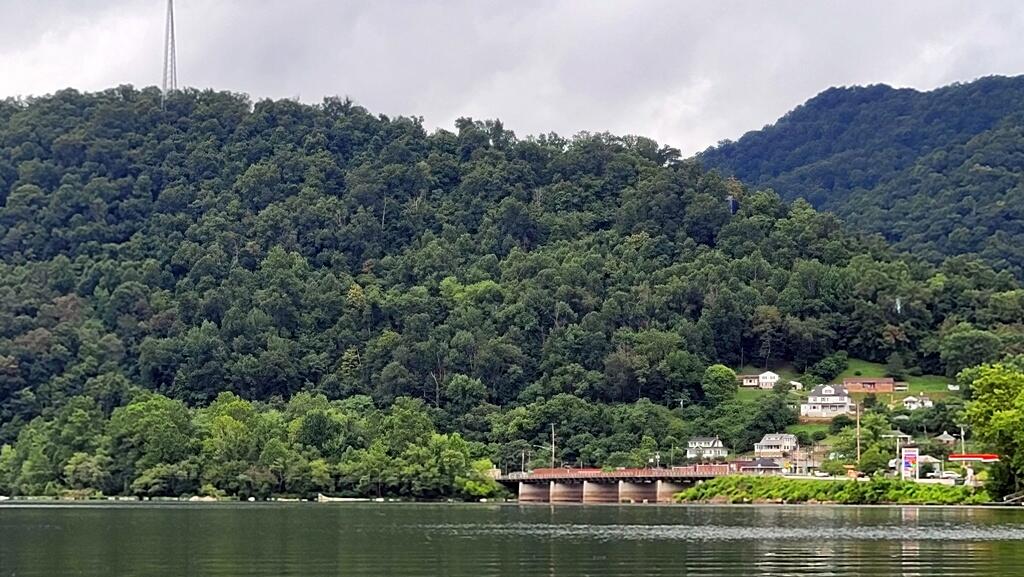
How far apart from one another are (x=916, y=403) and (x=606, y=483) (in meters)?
32.5

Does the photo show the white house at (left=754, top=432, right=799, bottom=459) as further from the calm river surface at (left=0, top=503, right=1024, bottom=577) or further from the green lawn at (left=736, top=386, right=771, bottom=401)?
the calm river surface at (left=0, top=503, right=1024, bottom=577)

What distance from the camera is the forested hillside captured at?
128 meters

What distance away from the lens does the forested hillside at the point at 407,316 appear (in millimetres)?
127625

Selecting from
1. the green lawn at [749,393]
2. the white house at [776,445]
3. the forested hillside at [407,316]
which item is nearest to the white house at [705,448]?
the forested hillside at [407,316]

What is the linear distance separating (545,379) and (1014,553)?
355ft

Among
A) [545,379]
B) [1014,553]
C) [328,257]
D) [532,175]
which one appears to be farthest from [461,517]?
[532,175]

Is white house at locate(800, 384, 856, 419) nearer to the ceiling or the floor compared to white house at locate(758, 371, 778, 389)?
nearer to the floor

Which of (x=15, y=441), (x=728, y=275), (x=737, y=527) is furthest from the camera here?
(x=728, y=275)

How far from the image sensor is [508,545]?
177 feet

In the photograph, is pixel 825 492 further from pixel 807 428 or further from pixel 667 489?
pixel 807 428

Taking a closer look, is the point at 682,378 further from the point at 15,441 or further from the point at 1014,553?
the point at 1014,553

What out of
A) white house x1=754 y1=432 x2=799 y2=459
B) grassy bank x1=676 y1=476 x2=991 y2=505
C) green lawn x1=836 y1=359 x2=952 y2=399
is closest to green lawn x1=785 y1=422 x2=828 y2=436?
white house x1=754 y1=432 x2=799 y2=459

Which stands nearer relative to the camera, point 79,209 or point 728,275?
point 728,275

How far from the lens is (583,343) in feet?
526
